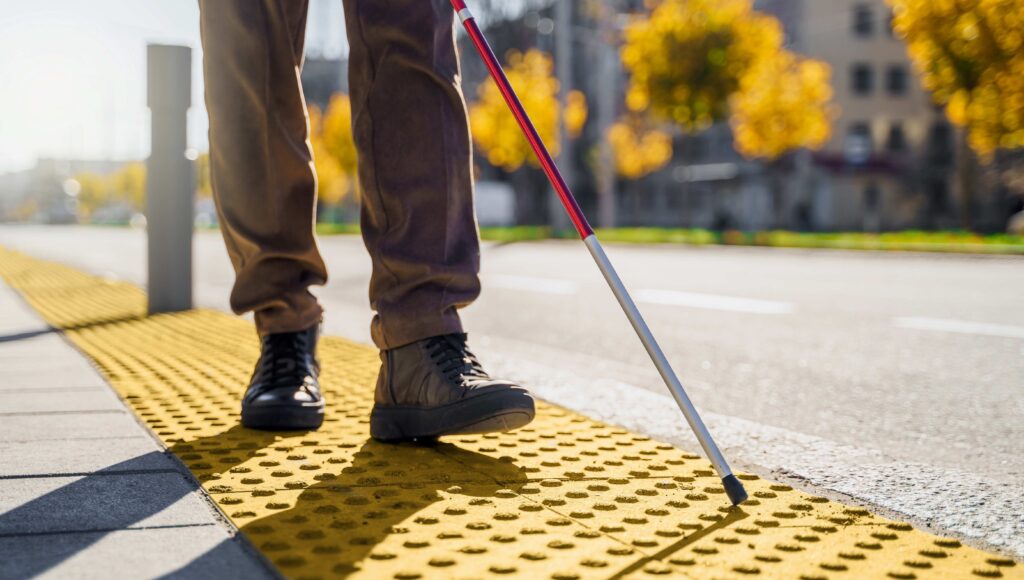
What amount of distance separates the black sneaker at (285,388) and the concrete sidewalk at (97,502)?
235mm

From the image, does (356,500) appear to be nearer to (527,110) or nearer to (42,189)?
(527,110)

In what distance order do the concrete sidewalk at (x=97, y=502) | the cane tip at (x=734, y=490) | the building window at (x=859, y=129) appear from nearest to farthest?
the concrete sidewalk at (x=97, y=502), the cane tip at (x=734, y=490), the building window at (x=859, y=129)

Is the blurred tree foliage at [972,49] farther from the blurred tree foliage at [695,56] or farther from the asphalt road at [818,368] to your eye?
the blurred tree foliage at [695,56]

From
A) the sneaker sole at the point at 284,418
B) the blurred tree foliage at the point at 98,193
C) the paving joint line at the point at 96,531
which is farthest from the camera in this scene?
the blurred tree foliage at the point at 98,193

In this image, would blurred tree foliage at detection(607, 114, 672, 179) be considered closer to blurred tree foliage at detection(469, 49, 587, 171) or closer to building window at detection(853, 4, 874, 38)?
blurred tree foliage at detection(469, 49, 587, 171)

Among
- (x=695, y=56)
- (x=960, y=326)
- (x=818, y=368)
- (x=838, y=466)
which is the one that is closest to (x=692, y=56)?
(x=695, y=56)

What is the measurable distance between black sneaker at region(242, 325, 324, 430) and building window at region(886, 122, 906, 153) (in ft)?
151

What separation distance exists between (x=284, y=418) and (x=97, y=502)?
75 cm

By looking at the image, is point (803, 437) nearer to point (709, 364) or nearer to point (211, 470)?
point (211, 470)

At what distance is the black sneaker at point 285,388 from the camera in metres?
2.57

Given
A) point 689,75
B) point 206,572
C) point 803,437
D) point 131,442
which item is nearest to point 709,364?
point 803,437

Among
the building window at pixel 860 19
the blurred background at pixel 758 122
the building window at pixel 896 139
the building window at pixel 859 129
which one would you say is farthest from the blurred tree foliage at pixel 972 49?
the building window at pixel 896 139

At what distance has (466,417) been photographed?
2316 mm

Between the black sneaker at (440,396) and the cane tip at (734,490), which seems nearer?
the cane tip at (734,490)
